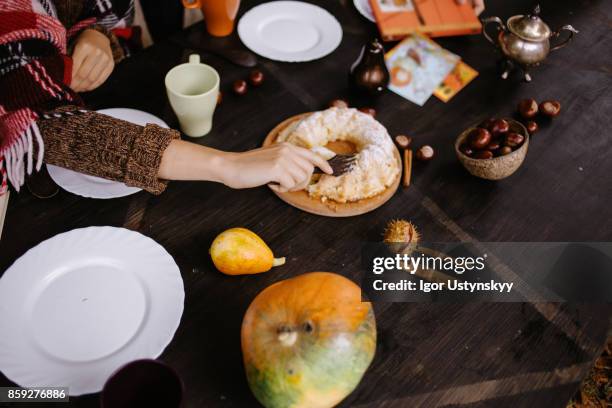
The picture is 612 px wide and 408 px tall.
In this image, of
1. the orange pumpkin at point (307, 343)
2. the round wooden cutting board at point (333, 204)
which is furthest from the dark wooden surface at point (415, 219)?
the orange pumpkin at point (307, 343)

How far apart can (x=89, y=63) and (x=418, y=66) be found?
33.1 inches

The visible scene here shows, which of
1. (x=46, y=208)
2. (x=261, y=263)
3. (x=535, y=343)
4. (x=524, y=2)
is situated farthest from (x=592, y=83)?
(x=46, y=208)

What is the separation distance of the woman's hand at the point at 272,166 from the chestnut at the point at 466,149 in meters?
0.33

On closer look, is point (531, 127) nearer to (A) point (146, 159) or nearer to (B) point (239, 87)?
(B) point (239, 87)

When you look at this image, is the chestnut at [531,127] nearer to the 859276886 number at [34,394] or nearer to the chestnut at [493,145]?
the chestnut at [493,145]

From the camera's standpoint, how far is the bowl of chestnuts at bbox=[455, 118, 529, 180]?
1050 mm

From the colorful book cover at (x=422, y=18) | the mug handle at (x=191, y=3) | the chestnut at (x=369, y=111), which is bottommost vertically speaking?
the chestnut at (x=369, y=111)

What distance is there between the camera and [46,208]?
3.27 ft

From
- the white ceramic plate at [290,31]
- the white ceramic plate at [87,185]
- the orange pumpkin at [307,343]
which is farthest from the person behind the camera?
the white ceramic plate at [290,31]

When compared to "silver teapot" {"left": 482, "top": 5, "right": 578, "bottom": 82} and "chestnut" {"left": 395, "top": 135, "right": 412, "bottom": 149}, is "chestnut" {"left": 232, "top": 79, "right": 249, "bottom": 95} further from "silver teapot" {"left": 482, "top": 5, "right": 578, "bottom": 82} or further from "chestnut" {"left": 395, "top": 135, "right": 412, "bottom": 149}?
"silver teapot" {"left": 482, "top": 5, "right": 578, "bottom": 82}

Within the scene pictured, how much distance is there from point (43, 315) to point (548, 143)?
117 centimetres

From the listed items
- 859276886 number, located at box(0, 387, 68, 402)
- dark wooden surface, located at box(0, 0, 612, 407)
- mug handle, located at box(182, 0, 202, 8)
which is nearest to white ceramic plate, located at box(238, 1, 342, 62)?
dark wooden surface, located at box(0, 0, 612, 407)

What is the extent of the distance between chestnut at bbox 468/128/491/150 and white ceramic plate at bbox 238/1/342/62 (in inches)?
19.1

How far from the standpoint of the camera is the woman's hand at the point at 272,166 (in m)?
0.97
